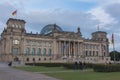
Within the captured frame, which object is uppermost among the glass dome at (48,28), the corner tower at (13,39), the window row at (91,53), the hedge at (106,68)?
the glass dome at (48,28)

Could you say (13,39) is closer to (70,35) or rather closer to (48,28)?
(70,35)

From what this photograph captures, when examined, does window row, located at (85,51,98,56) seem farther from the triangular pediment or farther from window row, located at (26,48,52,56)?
window row, located at (26,48,52,56)

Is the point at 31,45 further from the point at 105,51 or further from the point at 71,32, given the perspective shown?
the point at 105,51

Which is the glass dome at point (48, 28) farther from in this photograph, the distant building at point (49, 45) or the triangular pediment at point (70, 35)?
the triangular pediment at point (70, 35)

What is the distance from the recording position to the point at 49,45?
136625mm

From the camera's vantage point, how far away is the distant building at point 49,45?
12175 centimetres

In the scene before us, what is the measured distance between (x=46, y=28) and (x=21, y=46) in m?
36.5

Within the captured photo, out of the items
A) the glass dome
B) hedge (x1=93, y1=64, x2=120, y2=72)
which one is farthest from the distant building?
hedge (x1=93, y1=64, x2=120, y2=72)

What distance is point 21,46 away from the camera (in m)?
125

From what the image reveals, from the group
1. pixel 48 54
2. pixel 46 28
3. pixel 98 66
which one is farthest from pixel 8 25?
pixel 98 66

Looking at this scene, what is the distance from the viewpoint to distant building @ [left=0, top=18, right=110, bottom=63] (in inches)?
4793

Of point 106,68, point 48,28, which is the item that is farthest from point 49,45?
point 106,68

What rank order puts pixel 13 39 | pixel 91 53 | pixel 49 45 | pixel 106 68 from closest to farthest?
pixel 106 68 < pixel 13 39 < pixel 49 45 < pixel 91 53

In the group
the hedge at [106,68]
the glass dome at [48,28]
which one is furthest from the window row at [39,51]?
the hedge at [106,68]
